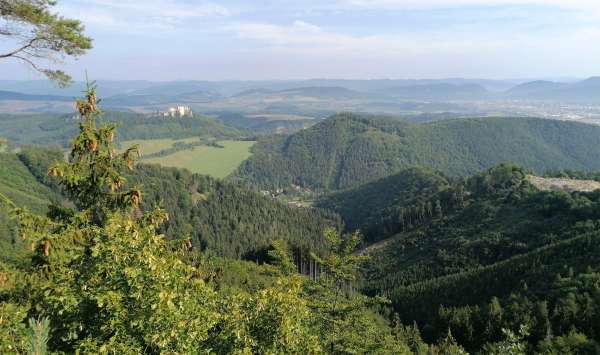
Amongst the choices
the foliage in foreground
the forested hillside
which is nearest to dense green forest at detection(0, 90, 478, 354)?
the foliage in foreground

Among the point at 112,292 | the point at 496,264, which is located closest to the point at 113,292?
the point at 112,292

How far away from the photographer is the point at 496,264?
117m

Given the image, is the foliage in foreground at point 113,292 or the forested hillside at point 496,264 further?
the forested hillside at point 496,264

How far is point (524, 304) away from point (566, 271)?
14994 millimetres

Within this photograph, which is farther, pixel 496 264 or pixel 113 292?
pixel 496 264

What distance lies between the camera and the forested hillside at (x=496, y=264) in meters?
83.9

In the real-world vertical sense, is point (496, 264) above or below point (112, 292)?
below

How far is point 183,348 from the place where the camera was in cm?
1140

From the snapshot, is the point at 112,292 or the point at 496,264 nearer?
the point at 112,292

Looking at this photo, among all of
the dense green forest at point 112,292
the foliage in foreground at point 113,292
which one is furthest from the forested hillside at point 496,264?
the foliage in foreground at point 113,292

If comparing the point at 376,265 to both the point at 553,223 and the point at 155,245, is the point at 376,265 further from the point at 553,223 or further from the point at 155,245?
the point at 155,245

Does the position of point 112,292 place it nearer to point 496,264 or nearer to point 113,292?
point 113,292

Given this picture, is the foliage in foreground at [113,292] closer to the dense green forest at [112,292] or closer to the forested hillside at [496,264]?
the dense green forest at [112,292]

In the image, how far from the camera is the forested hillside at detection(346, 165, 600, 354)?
83.9 m
